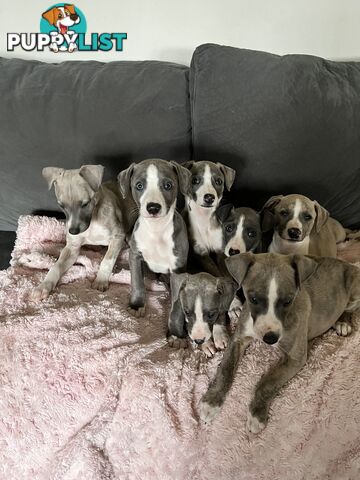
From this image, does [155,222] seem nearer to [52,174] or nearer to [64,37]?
[52,174]

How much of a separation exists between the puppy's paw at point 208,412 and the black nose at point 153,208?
0.84 metres

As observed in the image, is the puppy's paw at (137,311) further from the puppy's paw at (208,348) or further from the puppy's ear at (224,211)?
the puppy's ear at (224,211)

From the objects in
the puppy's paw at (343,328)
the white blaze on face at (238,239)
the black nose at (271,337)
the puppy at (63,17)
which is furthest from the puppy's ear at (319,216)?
the puppy at (63,17)

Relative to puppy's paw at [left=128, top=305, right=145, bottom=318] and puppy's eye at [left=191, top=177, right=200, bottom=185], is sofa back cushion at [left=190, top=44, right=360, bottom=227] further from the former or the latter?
puppy's paw at [left=128, top=305, right=145, bottom=318]

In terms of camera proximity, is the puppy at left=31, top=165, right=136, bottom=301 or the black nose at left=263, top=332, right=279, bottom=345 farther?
the puppy at left=31, top=165, right=136, bottom=301

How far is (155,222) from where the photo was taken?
217cm

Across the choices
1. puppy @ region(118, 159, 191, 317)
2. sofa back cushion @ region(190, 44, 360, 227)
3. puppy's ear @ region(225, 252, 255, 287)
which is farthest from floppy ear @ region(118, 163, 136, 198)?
puppy's ear @ region(225, 252, 255, 287)

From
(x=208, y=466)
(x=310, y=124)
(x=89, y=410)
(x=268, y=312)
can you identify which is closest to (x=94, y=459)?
(x=89, y=410)

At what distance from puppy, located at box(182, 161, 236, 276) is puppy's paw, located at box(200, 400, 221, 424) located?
79cm

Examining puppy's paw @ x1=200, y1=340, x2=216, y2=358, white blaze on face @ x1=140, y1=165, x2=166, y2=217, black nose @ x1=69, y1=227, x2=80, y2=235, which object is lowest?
puppy's paw @ x1=200, y1=340, x2=216, y2=358

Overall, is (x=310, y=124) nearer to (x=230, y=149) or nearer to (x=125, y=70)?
(x=230, y=149)

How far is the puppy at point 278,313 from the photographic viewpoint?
1723mm

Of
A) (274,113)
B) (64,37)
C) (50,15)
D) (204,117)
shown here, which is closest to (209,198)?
(204,117)

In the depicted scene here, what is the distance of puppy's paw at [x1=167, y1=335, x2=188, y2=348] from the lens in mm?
2023
